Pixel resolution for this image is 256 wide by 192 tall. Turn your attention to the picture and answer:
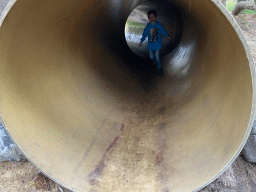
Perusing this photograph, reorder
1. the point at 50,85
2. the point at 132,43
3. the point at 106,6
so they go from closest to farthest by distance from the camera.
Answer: the point at 50,85 → the point at 106,6 → the point at 132,43

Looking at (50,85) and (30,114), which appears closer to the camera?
(30,114)

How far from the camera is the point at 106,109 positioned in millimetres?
3373

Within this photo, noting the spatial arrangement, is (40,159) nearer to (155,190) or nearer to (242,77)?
(155,190)

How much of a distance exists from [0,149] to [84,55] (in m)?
1.79

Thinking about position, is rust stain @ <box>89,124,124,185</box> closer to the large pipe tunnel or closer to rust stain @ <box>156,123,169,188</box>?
the large pipe tunnel

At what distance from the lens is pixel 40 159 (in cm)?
232

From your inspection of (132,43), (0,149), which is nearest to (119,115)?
(0,149)

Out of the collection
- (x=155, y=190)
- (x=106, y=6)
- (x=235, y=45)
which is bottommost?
(x=155, y=190)

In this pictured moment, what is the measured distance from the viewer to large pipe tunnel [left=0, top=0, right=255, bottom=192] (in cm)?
216

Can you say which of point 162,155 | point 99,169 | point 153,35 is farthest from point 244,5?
point 99,169

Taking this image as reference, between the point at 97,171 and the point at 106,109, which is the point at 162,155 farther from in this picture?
the point at 106,109

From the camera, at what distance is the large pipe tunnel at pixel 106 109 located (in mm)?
2158

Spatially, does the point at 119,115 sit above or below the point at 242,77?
below

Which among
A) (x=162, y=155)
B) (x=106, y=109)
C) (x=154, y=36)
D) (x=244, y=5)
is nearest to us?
(x=162, y=155)
